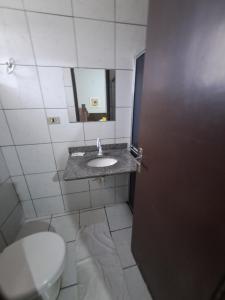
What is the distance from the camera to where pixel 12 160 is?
146 cm

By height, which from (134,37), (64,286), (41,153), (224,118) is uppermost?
(134,37)

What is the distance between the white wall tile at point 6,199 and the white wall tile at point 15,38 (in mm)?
1173

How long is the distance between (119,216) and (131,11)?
2216mm

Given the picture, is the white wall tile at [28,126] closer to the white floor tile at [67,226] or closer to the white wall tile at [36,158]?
the white wall tile at [36,158]

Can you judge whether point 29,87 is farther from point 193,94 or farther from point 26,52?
point 193,94

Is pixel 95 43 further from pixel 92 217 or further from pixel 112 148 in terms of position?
pixel 92 217

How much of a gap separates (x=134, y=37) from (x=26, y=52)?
3.31 ft

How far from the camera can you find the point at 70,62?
4.25 feet

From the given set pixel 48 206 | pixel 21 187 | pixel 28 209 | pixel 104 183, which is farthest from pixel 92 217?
pixel 21 187

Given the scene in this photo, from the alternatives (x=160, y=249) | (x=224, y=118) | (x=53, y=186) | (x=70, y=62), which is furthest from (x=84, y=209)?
(x=224, y=118)

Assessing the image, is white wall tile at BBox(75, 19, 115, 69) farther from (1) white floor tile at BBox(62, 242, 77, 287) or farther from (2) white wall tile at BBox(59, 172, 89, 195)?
→ (1) white floor tile at BBox(62, 242, 77, 287)

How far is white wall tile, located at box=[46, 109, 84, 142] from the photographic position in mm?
1411

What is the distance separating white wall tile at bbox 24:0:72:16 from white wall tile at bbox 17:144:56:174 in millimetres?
1162

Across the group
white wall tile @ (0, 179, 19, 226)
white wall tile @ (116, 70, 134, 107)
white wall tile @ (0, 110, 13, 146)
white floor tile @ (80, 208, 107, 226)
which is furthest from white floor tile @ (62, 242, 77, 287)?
white wall tile @ (116, 70, 134, 107)
